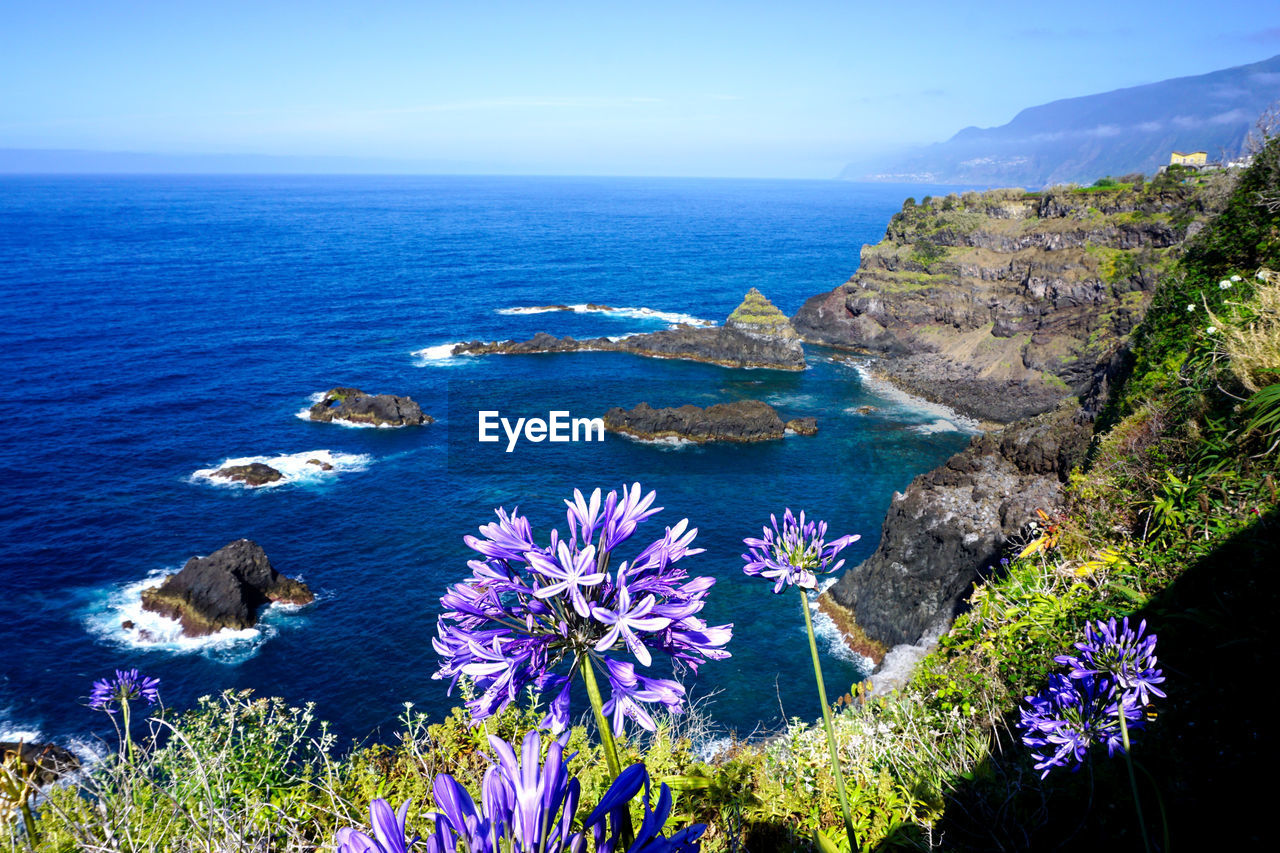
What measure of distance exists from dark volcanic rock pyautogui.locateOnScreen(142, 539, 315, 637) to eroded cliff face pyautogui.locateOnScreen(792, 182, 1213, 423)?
136 ft

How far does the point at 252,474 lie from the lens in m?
35.8

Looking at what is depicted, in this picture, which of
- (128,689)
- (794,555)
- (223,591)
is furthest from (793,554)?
(223,591)

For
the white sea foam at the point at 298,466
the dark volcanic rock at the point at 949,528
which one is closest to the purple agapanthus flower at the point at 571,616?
the dark volcanic rock at the point at 949,528

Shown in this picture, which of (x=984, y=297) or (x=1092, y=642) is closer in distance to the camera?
(x=1092, y=642)

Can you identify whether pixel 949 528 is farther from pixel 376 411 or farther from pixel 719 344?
pixel 719 344

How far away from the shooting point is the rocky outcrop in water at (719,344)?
58188mm

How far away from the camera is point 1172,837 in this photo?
3496mm

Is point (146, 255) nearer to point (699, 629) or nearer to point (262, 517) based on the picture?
point (262, 517)

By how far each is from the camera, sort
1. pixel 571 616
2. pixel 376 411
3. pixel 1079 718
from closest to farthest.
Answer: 1. pixel 571 616
2. pixel 1079 718
3. pixel 376 411

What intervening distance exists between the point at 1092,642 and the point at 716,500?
3211 centimetres

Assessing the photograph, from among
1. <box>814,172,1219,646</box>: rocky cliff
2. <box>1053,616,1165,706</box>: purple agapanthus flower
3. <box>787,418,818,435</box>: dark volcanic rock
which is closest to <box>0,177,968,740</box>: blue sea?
<box>787,418,818,435</box>: dark volcanic rock

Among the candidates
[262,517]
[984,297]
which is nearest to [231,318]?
[262,517]

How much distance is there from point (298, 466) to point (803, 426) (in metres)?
28.9

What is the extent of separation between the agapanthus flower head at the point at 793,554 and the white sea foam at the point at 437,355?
55.6 m
